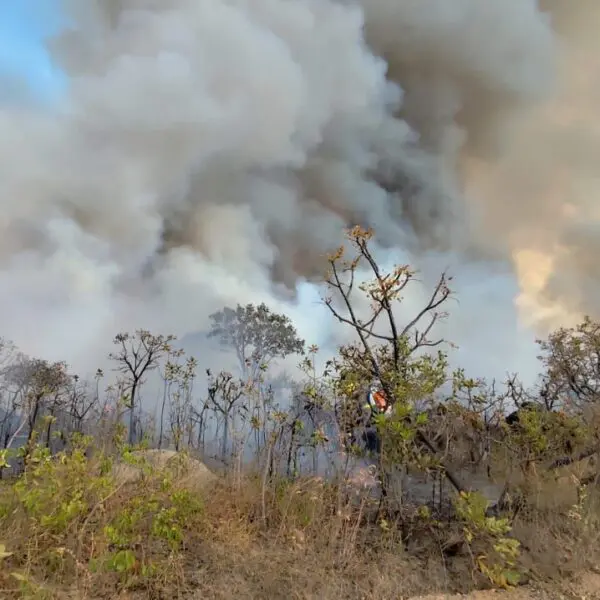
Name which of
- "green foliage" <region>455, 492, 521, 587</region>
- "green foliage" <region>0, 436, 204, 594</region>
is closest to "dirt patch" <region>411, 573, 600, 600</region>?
"green foliage" <region>455, 492, 521, 587</region>

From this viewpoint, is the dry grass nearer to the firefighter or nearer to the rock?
the rock

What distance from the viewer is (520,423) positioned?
243 inches

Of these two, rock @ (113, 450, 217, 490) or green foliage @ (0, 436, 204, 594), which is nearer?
green foliage @ (0, 436, 204, 594)

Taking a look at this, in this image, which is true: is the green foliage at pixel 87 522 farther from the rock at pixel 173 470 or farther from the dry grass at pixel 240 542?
the rock at pixel 173 470

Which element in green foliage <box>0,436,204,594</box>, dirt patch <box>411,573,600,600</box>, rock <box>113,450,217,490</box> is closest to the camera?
green foliage <box>0,436,204,594</box>

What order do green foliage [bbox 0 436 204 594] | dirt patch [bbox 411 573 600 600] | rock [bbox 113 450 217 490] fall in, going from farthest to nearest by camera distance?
1. rock [bbox 113 450 217 490]
2. dirt patch [bbox 411 573 600 600]
3. green foliage [bbox 0 436 204 594]

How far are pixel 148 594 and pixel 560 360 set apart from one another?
10729 millimetres

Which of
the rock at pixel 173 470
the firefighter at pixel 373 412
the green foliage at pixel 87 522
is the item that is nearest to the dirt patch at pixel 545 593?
the firefighter at pixel 373 412

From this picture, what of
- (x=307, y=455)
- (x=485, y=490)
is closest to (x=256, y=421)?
(x=307, y=455)

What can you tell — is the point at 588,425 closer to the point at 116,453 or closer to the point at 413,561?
the point at 413,561

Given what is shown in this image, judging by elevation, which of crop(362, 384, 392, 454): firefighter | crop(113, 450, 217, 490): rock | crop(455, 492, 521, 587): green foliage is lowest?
crop(455, 492, 521, 587): green foliage

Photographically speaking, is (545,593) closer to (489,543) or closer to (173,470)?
(489,543)

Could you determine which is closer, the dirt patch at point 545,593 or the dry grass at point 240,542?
the dry grass at point 240,542

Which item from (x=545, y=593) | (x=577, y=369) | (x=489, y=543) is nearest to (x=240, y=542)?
(x=489, y=543)
